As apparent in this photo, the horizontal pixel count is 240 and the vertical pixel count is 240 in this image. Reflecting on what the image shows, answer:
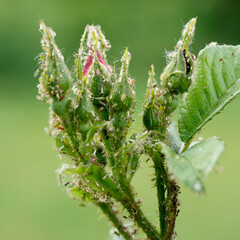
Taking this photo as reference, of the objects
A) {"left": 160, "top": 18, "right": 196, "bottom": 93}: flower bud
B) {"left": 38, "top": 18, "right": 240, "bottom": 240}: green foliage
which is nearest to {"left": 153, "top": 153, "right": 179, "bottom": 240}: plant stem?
{"left": 38, "top": 18, "right": 240, "bottom": 240}: green foliage

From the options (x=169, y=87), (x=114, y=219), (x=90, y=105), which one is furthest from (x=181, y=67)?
(x=114, y=219)

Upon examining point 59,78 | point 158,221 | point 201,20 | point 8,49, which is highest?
point 8,49

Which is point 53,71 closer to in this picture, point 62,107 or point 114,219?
point 62,107

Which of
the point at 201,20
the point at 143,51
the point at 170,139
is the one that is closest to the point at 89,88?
the point at 170,139

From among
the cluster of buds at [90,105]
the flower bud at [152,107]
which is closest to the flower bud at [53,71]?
the cluster of buds at [90,105]

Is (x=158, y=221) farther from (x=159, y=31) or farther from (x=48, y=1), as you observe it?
(x=48, y=1)

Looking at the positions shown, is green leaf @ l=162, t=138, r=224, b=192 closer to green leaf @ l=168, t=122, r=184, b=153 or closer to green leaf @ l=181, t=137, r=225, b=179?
green leaf @ l=181, t=137, r=225, b=179
